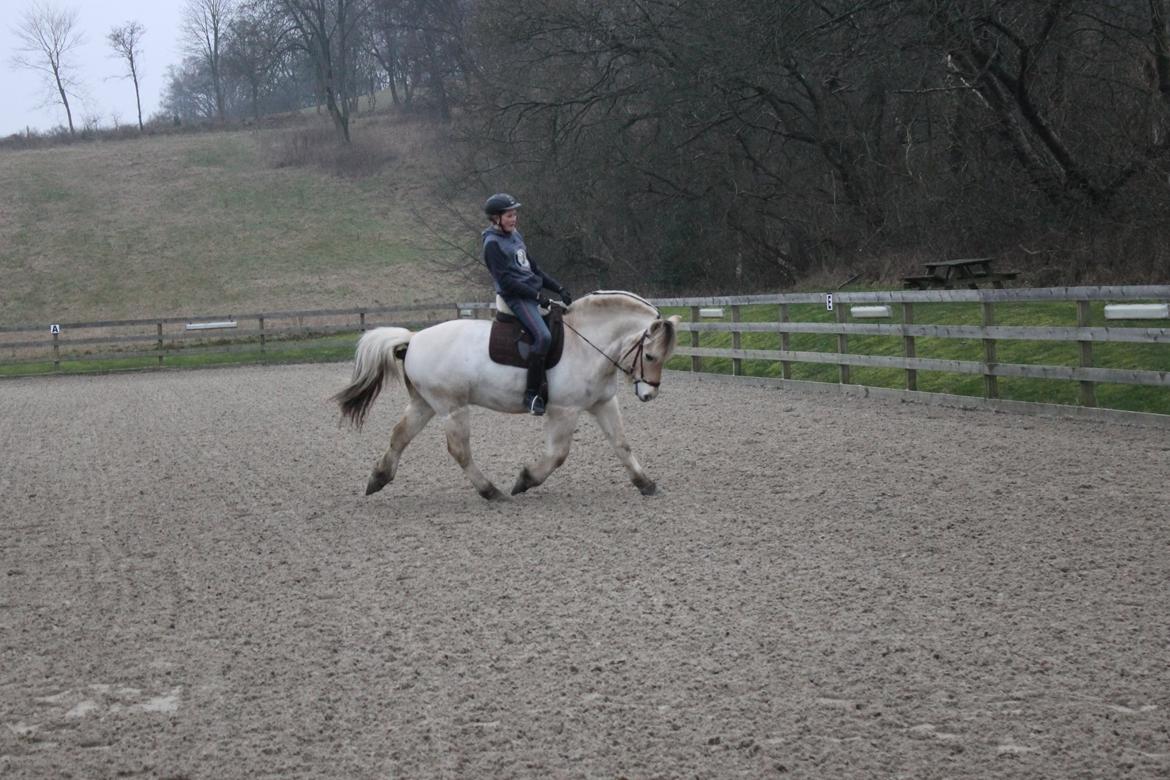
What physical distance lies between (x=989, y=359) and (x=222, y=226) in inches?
2012

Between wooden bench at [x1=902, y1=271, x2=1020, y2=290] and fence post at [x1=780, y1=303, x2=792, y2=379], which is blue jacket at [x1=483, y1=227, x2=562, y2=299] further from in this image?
wooden bench at [x1=902, y1=271, x2=1020, y2=290]

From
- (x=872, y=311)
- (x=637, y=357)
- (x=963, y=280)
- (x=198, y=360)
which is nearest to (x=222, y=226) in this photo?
(x=198, y=360)

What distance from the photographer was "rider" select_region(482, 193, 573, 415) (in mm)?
9516

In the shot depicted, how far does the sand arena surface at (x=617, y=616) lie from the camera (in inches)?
175

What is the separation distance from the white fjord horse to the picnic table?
1101 cm

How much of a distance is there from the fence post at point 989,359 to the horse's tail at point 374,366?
6756 millimetres

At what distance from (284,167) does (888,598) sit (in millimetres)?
66612

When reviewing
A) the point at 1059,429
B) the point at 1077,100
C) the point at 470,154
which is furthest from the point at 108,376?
the point at 1059,429

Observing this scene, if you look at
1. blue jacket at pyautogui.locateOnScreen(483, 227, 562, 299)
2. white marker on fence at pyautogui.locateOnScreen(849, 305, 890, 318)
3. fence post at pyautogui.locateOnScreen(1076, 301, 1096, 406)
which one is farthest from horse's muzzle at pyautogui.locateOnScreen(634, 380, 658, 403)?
white marker on fence at pyautogui.locateOnScreen(849, 305, 890, 318)

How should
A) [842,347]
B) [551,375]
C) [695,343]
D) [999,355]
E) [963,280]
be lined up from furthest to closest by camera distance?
[695,343]
[963,280]
[842,347]
[999,355]
[551,375]

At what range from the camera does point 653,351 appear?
9.70 meters

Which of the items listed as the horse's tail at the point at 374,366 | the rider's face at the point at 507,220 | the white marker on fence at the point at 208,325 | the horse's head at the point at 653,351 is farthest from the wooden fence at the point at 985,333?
the white marker on fence at the point at 208,325

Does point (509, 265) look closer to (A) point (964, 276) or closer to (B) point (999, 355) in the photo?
(B) point (999, 355)

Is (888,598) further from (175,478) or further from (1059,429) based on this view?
(175,478)
